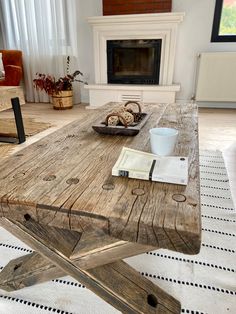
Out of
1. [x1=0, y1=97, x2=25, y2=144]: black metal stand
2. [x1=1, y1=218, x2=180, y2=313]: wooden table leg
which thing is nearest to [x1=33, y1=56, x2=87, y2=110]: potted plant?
[x1=0, y1=97, x2=25, y2=144]: black metal stand

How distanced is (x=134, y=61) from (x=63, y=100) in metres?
1.05

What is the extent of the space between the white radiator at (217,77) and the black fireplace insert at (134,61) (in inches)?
21.2

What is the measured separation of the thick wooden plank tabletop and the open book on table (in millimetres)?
15

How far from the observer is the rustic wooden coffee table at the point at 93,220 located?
42cm

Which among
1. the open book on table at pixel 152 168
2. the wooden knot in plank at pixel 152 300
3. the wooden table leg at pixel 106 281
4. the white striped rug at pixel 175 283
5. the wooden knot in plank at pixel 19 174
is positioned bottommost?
the white striped rug at pixel 175 283

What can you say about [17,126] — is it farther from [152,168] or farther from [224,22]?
[224,22]

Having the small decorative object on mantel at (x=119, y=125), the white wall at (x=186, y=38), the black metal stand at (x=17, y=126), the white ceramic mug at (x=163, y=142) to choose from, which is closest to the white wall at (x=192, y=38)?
the white wall at (x=186, y=38)

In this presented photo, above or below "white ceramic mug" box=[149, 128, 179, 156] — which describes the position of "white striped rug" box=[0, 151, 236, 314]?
below

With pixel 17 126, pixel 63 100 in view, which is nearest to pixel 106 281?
pixel 17 126

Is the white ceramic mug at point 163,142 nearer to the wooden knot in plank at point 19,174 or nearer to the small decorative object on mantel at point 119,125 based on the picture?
the small decorative object on mantel at point 119,125

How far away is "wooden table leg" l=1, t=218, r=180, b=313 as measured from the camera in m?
0.54

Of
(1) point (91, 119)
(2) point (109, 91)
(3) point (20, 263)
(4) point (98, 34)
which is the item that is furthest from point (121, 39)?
(3) point (20, 263)

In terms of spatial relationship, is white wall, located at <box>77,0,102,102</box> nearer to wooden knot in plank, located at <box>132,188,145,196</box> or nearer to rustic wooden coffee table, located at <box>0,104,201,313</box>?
rustic wooden coffee table, located at <box>0,104,201,313</box>

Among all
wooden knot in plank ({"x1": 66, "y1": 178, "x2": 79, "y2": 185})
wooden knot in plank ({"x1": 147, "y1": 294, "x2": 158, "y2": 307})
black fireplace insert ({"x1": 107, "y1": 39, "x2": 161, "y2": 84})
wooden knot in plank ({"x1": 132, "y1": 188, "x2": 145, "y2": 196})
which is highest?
black fireplace insert ({"x1": 107, "y1": 39, "x2": 161, "y2": 84})
